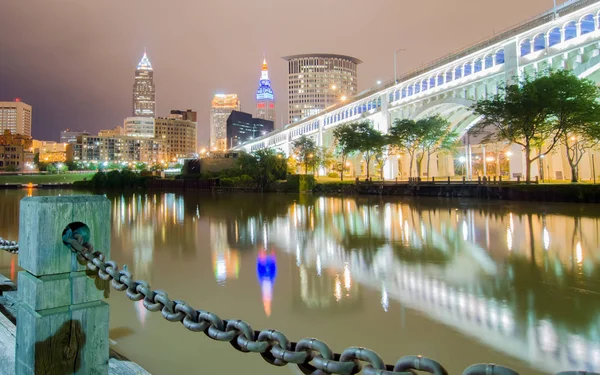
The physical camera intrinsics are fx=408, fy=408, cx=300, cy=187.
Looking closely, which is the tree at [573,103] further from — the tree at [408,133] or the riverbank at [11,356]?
the riverbank at [11,356]

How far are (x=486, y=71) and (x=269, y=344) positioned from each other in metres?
53.8

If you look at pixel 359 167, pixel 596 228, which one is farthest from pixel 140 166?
pixel 596 228

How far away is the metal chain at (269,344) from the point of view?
167 cm

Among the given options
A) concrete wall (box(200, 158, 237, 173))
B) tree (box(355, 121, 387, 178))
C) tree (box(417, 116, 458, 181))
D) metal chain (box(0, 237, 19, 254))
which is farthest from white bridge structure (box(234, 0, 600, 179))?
metal chain (box(0, 237, 19, 254))

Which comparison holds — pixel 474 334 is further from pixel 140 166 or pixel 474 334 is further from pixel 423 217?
pixel 140 166

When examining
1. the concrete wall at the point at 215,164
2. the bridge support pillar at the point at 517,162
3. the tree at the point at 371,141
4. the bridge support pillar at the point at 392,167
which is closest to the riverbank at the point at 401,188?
the tree at the point at 371,141

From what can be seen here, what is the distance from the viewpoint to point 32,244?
2996 millimetres

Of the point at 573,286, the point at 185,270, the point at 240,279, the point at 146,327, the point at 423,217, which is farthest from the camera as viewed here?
the point at 423,217

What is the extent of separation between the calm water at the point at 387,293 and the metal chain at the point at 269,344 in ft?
9.61

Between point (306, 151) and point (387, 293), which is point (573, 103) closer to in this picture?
point (387, 293)

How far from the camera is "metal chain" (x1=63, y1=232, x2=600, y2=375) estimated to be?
167cm

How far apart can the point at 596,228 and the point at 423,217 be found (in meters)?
7.94

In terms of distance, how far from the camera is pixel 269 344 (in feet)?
7.01

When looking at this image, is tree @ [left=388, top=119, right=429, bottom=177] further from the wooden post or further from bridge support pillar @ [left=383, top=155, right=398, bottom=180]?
the wooden post
